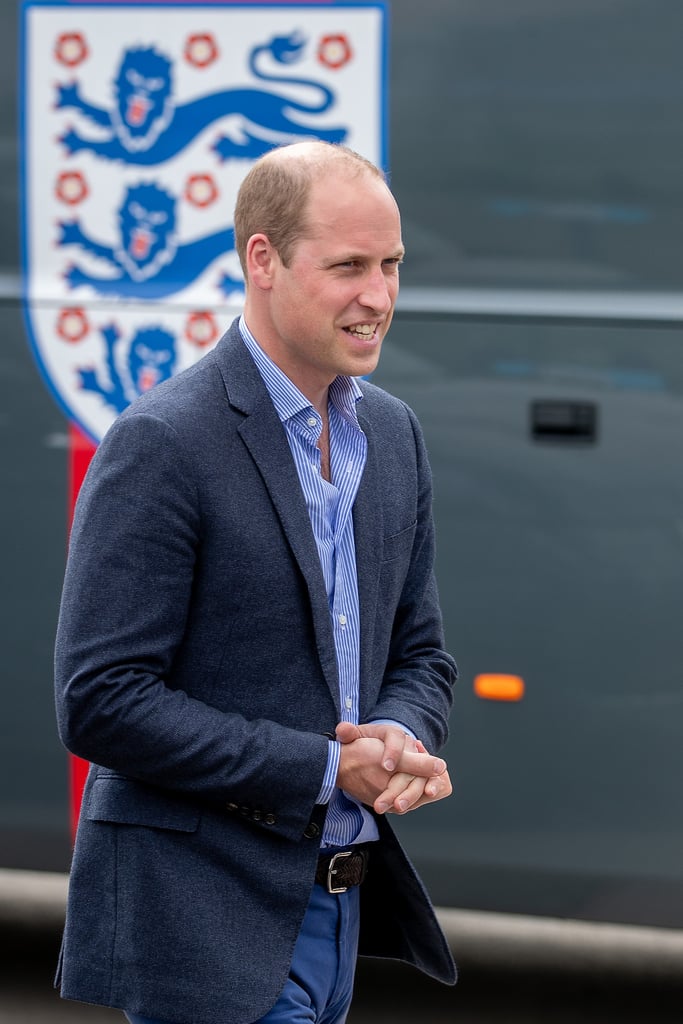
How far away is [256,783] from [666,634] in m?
1.68

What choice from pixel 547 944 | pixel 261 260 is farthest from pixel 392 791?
pixel 547 944

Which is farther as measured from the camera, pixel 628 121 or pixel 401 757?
pixel 628 121

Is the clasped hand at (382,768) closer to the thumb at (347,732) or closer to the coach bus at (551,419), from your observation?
the thumb at (347,732)

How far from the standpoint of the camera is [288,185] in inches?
66.0

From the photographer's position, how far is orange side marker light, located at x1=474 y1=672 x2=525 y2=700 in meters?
3.21

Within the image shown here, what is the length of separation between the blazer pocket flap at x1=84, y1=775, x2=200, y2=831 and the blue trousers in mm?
224

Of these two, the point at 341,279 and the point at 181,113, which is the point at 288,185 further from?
the point at 181,113

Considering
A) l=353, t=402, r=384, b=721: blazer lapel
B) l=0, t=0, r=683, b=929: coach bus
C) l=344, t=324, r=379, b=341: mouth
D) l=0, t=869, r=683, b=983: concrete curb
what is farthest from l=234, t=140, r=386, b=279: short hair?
l=0, t=869, r=683, b=983: concrete curb

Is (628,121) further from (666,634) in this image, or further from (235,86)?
(666,634)

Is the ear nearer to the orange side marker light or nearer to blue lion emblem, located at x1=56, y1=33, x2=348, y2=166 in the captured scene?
blue lion emblem, located at x1=56, y1=33, x2=348, y2=166

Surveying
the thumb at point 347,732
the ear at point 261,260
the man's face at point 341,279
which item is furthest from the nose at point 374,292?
the thumb at point 347,732

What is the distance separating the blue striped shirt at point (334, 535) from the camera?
1.77 metres

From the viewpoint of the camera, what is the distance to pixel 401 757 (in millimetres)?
1684

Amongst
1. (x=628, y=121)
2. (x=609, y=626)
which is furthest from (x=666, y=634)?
A: (x=628, y=121)
